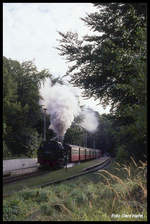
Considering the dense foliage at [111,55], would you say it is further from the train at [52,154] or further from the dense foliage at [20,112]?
the dense foliage at [20,112]

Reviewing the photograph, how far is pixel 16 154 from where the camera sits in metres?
39.4

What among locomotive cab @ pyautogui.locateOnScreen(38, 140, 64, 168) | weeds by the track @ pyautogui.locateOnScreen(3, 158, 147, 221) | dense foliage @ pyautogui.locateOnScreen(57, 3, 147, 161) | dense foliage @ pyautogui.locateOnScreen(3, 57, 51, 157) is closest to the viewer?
weeds by the track @ pyautogui.locateOnScreen(3, 158, 147, 221)

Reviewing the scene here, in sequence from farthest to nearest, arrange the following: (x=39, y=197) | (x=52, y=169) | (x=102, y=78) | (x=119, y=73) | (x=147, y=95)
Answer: (x=52, y=169) < (x=102, y=78) < (x=119, y=73) < (x=39, y=197) < (x=147, y=95)

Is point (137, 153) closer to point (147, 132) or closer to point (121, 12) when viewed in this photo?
point (121, 12)

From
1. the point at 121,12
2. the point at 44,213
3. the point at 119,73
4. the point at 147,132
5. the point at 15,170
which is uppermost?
the point at 121,12

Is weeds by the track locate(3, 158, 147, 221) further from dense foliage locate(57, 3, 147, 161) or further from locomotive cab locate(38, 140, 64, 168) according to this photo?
locomotive cab locate(38, 140, 64, 168)

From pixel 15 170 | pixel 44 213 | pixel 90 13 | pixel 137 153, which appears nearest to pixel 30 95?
pixel 15 170

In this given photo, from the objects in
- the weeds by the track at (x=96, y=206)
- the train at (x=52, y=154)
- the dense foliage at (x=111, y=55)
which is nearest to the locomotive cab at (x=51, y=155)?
the train at (x=52, y=154)

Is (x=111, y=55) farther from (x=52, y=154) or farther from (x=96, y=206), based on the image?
(x=52, y=154)

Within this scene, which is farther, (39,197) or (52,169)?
(52,169)

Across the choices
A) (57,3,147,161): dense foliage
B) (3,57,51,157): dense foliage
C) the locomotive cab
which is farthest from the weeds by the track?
(3,57,51,157): dense foliage

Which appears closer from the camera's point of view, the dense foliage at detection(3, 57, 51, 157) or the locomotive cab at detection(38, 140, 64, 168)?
the locomotive cab at detection(38, 140, 64, 168)

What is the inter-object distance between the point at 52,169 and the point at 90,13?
48.7ft

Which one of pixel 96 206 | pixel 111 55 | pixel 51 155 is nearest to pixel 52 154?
pixel 51 155
